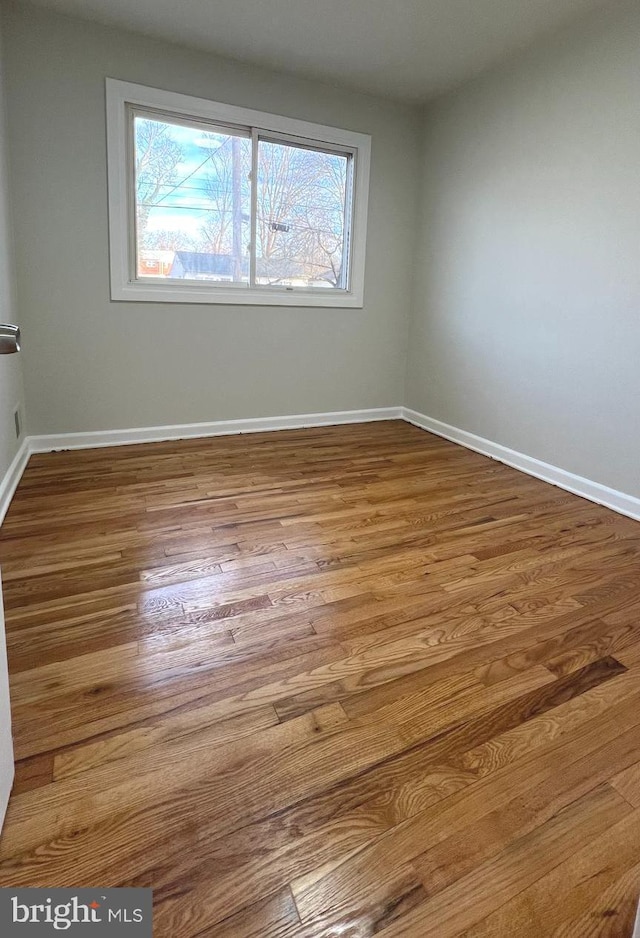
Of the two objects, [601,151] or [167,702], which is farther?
[601,151]

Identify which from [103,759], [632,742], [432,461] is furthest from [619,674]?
[432,461]

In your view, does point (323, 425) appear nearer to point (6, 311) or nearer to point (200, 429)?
point (200, 429)

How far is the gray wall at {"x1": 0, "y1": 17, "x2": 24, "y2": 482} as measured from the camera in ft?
8.70

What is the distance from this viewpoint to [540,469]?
3.33m

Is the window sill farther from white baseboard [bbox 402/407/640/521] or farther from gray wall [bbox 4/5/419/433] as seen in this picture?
white baseboard [bbox 402/407/640/521]

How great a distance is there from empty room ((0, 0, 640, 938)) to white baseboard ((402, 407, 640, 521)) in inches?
0.8

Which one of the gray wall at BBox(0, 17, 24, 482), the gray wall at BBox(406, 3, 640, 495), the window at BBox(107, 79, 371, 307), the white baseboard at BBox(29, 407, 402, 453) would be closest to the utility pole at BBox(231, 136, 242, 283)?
the window at BBox(107, 79, 371, 307)

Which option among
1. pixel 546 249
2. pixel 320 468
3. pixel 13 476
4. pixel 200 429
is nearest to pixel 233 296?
pixel 200 429

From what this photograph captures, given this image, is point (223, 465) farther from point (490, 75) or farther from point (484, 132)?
point (490, 75)

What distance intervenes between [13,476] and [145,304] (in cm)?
141

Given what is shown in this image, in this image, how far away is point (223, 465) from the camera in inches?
129

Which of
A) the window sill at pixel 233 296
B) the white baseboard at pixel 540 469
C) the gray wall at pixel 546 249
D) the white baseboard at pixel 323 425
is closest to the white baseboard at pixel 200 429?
the white baseboard at pixel 323 425

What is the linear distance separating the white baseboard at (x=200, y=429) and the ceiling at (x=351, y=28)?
234 centimetres

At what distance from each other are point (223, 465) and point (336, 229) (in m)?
2.12
